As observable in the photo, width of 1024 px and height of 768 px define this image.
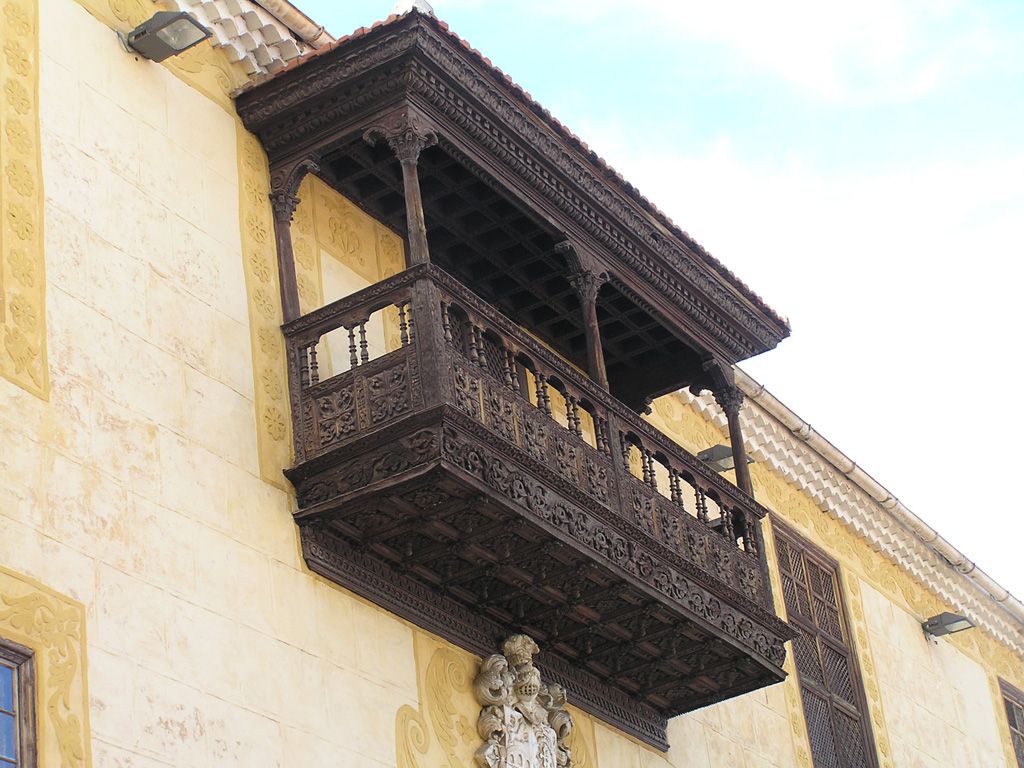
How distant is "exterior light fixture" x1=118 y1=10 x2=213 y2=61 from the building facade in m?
0.10

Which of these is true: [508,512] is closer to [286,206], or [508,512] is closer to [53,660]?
[286,206]

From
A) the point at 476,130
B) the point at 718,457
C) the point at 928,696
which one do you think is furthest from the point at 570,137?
the point at 928,696

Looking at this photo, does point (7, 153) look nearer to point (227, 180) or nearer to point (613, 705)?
point (227, 180)

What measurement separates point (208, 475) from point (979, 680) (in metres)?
10.7

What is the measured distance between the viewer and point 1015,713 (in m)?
18.8

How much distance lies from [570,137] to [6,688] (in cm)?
503

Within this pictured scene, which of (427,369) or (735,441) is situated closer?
(427,369)

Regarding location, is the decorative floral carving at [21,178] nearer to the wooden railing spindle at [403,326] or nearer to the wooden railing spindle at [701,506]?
the wooden railing spindle at [403,326]

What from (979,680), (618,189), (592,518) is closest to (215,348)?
(592,518)

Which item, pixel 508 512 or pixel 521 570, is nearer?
pixel 508 512

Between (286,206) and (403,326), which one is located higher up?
(286,206)

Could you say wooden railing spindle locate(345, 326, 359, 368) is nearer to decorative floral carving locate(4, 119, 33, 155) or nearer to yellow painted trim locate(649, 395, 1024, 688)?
decorative floral carving locate(4, 119, 33, 155)

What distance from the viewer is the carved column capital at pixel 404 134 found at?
34.4 feet

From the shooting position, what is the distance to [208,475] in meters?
9.48
